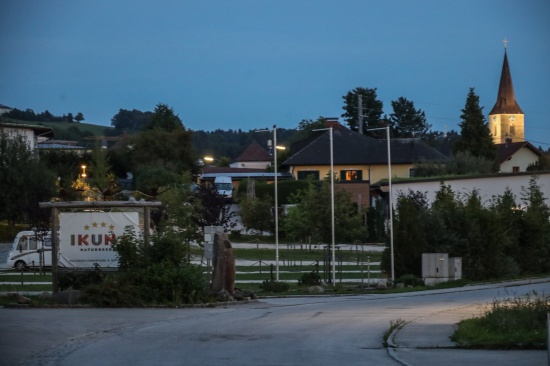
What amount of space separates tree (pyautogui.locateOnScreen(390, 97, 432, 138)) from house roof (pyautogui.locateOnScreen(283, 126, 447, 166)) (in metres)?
47.9

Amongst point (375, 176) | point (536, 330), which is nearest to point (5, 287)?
point (536, 330)

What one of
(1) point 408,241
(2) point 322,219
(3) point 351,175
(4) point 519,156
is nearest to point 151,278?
(1) point 408,241

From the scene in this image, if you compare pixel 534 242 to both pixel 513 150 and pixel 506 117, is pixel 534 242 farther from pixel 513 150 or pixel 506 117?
pixel 506 117

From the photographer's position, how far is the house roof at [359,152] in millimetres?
99938

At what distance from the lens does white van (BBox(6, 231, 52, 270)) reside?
5459cm

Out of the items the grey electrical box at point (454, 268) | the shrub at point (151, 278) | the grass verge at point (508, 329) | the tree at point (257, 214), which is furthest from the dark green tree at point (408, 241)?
the tree at point (257, 214)

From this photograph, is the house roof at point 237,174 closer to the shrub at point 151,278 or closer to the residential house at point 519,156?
the residential house at point 519,156

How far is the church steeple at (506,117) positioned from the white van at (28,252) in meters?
104

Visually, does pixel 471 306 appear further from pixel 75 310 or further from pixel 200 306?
pixel 75 310

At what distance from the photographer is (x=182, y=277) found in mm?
29703

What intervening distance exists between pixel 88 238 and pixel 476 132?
72.2 metres

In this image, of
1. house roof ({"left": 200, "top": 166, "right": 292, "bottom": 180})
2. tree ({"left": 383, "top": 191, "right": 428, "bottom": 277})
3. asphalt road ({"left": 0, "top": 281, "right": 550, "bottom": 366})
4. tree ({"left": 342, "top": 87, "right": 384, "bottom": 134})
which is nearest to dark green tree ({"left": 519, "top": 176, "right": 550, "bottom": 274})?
tree ({"left": 383, "top": 191, "right": 428, "bottom": 277})

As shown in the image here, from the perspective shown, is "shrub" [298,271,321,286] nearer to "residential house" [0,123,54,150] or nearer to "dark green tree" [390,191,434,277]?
"dark green tree" [390,191,434,277]

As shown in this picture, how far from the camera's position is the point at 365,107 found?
13088 centimetres
